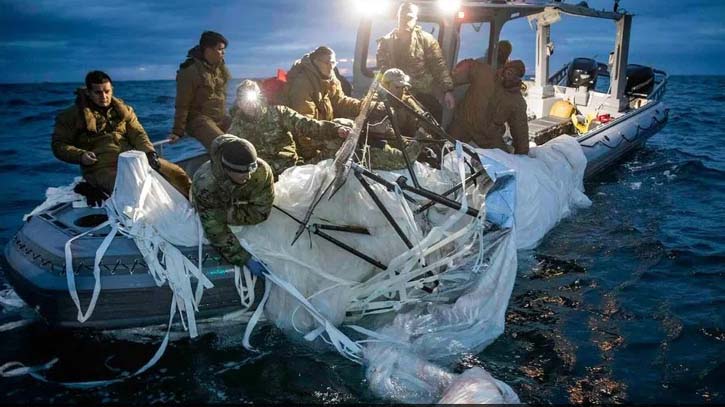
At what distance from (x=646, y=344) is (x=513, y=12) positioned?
5.38m

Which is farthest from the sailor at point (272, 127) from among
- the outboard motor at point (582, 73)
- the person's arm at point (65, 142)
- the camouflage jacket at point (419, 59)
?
the outboard motor at point (582, 73)

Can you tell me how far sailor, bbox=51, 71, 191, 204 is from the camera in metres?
4.74

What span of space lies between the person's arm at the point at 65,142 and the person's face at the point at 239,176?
1.77m

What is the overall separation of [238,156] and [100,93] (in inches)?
77.3

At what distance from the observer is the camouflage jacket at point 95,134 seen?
4.73m

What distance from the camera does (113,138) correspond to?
5031mm

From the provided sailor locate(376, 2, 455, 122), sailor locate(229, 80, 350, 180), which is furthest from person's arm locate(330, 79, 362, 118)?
sailor locate(229, 80, 350, 180)

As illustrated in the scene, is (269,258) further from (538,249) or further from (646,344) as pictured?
(538,249)

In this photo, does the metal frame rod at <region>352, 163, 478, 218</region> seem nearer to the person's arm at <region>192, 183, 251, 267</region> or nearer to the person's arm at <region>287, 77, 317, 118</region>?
the person's arm at <region>192, 183, 251, 267</region>

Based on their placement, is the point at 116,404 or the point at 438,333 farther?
the point at 438,333

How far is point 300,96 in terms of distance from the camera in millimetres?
5469

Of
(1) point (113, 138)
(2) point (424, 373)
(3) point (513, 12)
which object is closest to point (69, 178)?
A: (1) point (113, 138)

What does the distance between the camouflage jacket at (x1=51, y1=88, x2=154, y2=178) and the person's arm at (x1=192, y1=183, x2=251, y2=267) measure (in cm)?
136

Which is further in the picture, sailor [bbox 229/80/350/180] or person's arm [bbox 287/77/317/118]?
person's arm [bbox 287/77/317/118]
